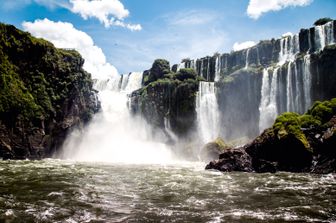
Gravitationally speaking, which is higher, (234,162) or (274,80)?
(274,80)

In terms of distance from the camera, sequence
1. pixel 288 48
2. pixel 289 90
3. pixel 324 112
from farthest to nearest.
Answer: pixel 288 48, pixel 289 90, pixel 324 112

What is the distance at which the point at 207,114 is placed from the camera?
69.2 meters

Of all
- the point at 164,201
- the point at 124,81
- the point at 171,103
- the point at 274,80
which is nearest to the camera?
the point at 164,201

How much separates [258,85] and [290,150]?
3496cm

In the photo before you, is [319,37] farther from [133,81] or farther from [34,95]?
[34,95]

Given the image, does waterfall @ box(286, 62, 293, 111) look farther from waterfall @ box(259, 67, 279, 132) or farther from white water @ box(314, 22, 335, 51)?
white water @ box(314, 22, 335, 51)

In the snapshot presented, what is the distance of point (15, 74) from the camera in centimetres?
5247

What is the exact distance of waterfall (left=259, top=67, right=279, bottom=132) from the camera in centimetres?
6134

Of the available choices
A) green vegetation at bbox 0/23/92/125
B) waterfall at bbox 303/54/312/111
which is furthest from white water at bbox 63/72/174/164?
waterfall at bbox 303/54/312/111

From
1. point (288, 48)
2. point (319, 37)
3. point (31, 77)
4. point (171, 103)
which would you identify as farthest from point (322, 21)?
point (31, 77)

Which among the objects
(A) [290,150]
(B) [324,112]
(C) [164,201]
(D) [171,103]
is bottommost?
(C) [164,201]

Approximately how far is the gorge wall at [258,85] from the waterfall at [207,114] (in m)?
0.21

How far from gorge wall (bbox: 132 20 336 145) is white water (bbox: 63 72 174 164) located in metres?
3.95

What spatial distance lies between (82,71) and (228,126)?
32433mm
